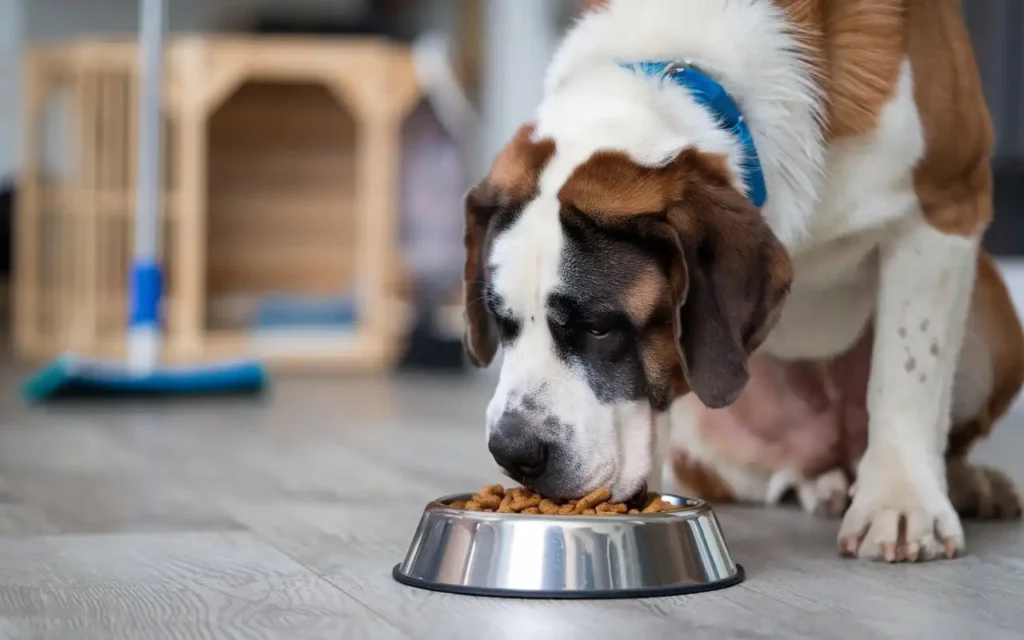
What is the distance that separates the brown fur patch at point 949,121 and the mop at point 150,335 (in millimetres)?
2201

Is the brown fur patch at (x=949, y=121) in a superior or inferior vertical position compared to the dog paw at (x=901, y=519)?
superior

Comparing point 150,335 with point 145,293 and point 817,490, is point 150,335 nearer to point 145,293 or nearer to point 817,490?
point 145,293

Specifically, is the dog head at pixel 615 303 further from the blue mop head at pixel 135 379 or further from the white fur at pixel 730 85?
the blue mop head at pixel 135 379

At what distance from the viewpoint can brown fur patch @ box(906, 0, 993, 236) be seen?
5.42 ft

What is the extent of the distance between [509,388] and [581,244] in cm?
16

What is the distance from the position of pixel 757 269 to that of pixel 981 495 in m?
0.65

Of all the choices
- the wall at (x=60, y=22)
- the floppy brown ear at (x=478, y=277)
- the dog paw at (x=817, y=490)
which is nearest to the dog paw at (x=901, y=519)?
the dog paw at (x=817, y=490)

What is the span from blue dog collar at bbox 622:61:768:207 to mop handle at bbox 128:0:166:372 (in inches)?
88.0

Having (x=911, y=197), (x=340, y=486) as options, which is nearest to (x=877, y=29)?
(x=911, y=197)

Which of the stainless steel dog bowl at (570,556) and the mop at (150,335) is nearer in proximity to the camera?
the stainless steel dog bowl at (570,556)

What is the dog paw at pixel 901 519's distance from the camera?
1.55 m

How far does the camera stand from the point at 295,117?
15.7 ft

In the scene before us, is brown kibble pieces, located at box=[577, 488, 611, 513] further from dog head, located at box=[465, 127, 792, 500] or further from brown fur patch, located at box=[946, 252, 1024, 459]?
brown fur patch, located at box=[946, 252, 1024, 459]

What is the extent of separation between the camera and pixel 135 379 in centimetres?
338
